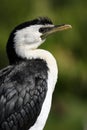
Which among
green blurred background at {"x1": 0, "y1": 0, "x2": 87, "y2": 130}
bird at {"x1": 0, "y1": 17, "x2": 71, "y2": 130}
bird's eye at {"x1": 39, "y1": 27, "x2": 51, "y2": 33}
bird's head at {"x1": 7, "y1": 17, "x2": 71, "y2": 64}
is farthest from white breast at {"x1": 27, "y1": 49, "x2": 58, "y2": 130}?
green blurred background at {"x1": 0, "y1": 0, "x2": 87, "y2": 130}

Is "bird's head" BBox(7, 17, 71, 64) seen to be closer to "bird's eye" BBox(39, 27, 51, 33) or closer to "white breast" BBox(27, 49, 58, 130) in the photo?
"bird's eye" BBox(39, 27, 51, 33)

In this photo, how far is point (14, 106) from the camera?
9.36 m

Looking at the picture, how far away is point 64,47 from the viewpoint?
1853 centimetres

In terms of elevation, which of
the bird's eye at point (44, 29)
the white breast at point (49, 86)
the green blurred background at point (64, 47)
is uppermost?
the bird's eye at point (44, 29)

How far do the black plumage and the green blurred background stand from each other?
7223 mm

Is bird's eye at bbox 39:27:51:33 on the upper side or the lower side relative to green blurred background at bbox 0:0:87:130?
upper

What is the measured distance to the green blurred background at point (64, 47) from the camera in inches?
690

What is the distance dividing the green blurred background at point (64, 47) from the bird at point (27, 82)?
6989 mm

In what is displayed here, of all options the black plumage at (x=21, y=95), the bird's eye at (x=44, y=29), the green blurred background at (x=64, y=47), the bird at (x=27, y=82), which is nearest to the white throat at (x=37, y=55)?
the bird at (x=27, y=82)

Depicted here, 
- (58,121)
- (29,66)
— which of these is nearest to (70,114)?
(58,121)

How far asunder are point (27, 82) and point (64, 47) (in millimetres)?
9109

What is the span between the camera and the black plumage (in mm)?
9344

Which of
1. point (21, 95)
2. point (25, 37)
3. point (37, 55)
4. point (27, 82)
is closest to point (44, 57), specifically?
point (37, 55)

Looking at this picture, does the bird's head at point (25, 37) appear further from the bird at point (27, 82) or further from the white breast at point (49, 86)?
the white breast at point (49, 86)
